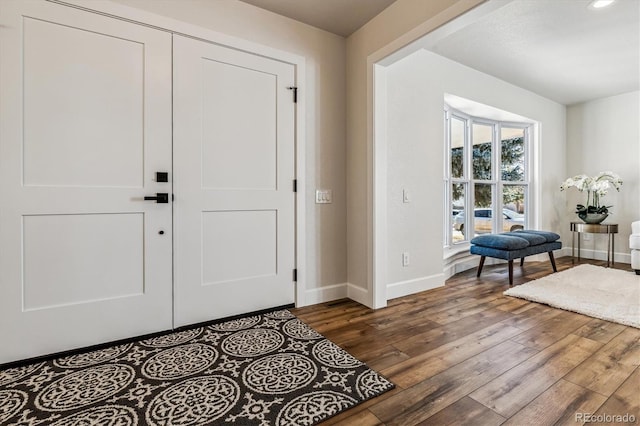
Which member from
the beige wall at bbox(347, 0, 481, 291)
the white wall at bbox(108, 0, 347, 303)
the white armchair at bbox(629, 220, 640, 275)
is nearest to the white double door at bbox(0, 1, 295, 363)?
the white wall at bbox(108, 0, 347, 303)

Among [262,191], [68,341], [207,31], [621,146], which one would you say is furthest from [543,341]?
[621,146]

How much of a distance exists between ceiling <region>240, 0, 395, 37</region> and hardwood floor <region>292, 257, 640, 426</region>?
2.57m

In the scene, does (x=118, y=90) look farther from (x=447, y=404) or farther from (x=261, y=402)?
(x=447, y=404)

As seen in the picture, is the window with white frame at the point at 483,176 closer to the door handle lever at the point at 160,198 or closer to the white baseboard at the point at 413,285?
the white baseboard at the point at 413,285

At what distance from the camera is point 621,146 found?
4.80 meters

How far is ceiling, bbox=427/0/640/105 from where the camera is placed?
2.66 metres

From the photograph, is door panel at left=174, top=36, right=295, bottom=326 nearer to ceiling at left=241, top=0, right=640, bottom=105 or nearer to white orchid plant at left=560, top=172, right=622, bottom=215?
ceiling at left=241, top=0, right=640, bottom=105

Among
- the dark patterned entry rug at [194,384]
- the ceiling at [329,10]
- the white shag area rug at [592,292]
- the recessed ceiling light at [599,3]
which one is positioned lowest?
the dark patterned entry rug at [194,384]

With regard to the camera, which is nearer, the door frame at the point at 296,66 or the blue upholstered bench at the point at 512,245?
the door frame at the point at 296,66

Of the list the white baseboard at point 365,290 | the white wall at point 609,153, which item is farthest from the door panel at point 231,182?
the white wall at point 609,153

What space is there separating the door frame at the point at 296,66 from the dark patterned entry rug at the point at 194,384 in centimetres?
62

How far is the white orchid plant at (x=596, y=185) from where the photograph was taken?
460 cm

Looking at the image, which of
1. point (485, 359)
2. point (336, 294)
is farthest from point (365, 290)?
point (485, 359)

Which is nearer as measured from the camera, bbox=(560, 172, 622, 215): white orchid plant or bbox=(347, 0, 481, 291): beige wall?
bbox=(347, 0, 481, 291): beige wall
